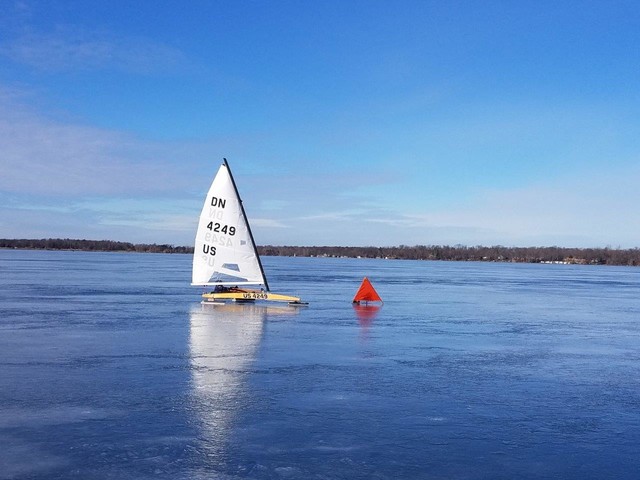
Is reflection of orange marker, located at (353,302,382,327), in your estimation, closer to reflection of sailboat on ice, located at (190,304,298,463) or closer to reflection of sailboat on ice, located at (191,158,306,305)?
reflection of sailboat on ice, located at (190,304,298,463)

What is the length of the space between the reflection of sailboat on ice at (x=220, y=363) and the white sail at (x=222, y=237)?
2.68 m

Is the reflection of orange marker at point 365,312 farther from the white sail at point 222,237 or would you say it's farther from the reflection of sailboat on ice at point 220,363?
the white sail at point 222,237

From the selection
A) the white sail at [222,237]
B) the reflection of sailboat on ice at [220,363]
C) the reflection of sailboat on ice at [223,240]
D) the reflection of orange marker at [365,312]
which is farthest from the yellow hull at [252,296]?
the reflection of orange marker at [365,312]

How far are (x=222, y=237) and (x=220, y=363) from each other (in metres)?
14.0

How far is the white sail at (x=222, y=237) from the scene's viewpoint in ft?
90.9

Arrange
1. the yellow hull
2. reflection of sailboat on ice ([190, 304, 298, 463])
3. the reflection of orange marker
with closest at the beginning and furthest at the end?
reflection of sailboat on ice ([190, 304, 298, 463]) → the reflection of orange marker → the yellow hull

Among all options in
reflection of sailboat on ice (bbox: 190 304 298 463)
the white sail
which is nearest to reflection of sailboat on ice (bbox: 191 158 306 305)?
the white sail

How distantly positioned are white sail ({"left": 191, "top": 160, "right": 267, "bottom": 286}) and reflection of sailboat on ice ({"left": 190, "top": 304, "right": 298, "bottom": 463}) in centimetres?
268

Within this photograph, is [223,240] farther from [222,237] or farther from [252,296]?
[252,296]

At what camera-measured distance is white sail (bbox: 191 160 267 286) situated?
27703 millimetres

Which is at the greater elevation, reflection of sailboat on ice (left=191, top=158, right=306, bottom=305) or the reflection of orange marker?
reflection of sailboat on ice (left=191, top=158, right=306, bottom=305)

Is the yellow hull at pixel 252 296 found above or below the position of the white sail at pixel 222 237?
below

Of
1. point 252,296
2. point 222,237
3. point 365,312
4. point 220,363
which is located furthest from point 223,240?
point 220,363

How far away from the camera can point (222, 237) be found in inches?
1093
